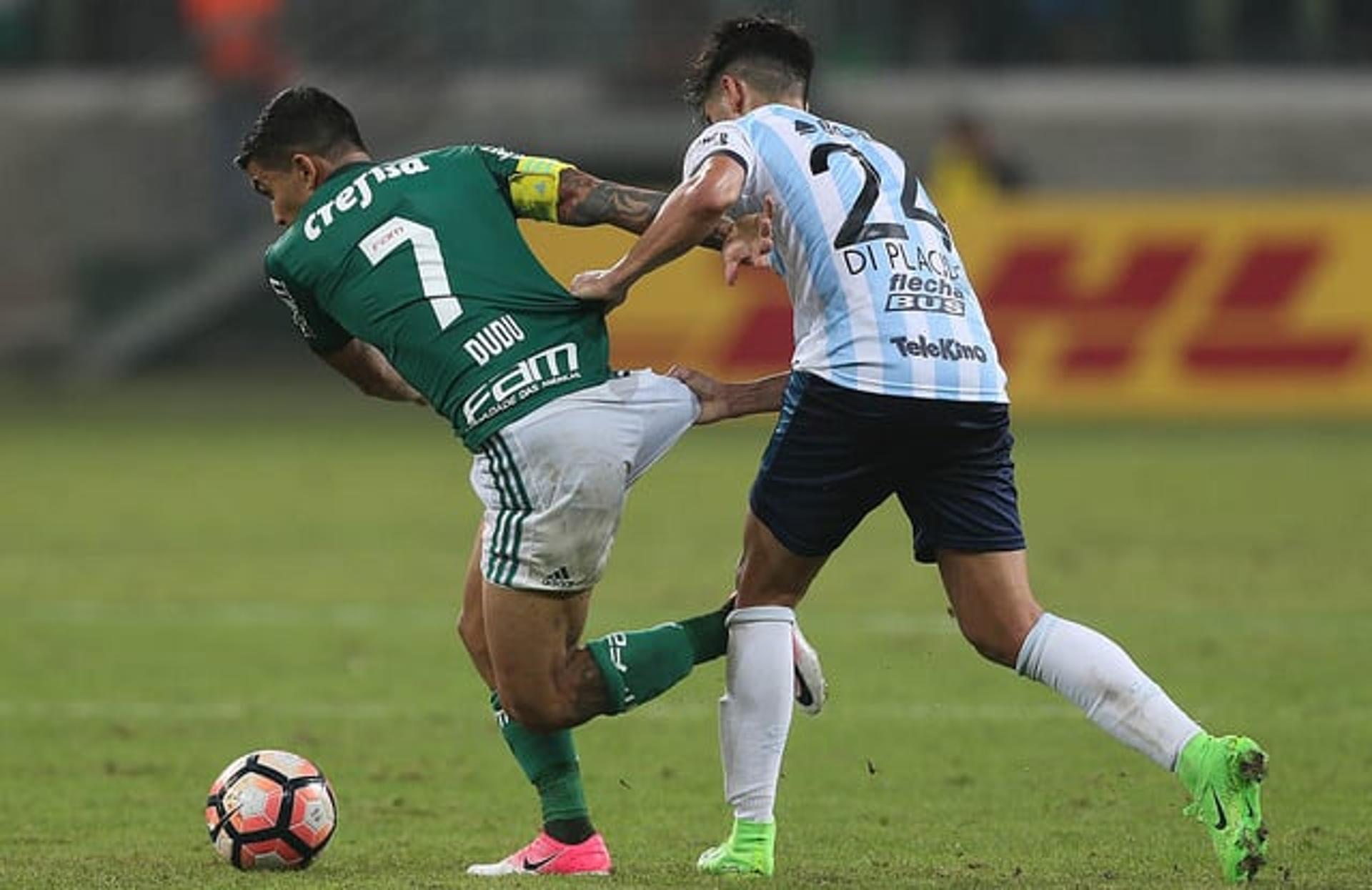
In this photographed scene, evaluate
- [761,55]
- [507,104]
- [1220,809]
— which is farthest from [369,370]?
[507,104]

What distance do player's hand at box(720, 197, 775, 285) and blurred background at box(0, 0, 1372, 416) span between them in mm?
16461

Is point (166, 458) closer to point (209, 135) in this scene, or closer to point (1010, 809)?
point (209, 135)

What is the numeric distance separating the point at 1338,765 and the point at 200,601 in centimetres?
595

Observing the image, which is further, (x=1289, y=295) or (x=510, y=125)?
(x=510, y=125)

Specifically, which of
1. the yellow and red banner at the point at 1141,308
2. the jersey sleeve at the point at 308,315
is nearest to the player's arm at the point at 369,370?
the jersey sleeve at the point at 308,315

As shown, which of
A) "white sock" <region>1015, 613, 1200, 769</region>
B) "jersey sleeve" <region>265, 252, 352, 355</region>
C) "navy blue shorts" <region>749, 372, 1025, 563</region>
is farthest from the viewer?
"jersey sleeve" <region>265, 252, 352, 355</region>

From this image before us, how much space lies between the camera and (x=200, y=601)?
12688 millimetres

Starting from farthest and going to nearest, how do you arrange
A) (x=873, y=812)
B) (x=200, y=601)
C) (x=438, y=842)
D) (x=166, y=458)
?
(x=166, y=458), (x=200, y=601), (x=873, y=812), (x=438, y=842)

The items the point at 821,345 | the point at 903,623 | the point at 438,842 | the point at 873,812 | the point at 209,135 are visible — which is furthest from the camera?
the point at 209,135

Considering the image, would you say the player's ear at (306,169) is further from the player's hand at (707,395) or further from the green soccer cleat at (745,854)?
the green soccer cleat at (745,854)

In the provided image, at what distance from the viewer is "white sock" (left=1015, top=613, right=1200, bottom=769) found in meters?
6.62

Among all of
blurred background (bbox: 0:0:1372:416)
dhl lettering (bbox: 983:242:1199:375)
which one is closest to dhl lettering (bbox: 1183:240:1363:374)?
dhl lettering (bbox: 983:242:1199:375)

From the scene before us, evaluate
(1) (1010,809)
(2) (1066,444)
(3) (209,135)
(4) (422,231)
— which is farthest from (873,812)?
(3) (209,135)

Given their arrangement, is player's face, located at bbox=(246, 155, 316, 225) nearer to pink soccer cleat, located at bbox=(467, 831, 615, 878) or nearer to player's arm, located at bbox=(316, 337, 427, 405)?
player's arm, located at bbox=(316, 337, 427, 405)
